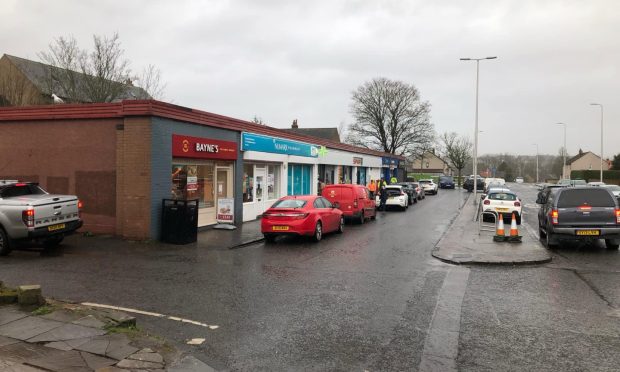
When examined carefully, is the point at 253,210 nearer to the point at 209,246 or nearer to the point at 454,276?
the point at 209,246

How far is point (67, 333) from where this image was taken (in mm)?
5016

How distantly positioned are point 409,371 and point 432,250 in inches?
326

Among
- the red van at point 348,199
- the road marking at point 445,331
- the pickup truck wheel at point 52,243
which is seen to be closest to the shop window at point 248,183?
the red van at point 348,199

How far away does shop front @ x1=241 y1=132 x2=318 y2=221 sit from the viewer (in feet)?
61.7

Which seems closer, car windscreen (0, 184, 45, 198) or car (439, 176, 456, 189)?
car windscreen (0, 184, 45, 198)

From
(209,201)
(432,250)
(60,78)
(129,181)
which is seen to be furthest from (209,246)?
(60,78)

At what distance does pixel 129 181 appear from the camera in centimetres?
1304

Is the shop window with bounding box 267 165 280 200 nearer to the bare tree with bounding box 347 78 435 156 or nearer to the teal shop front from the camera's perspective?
the teal shop front

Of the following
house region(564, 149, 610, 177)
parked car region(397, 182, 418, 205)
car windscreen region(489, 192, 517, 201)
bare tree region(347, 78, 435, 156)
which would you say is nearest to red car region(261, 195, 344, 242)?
car windscreen region(489, 192, 517, 201)

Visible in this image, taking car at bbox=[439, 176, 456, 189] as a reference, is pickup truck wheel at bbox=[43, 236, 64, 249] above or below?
below

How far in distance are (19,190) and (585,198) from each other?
1451 cm

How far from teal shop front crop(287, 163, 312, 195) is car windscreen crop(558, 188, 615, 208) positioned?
44.3ft

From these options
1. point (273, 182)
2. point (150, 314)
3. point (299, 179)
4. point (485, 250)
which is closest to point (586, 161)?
point (299, 179)

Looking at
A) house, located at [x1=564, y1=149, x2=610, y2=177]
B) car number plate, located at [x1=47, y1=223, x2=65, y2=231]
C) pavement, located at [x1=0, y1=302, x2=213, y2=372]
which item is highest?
house, located at [x1=564, y1=149, x2=610, y2=177]
